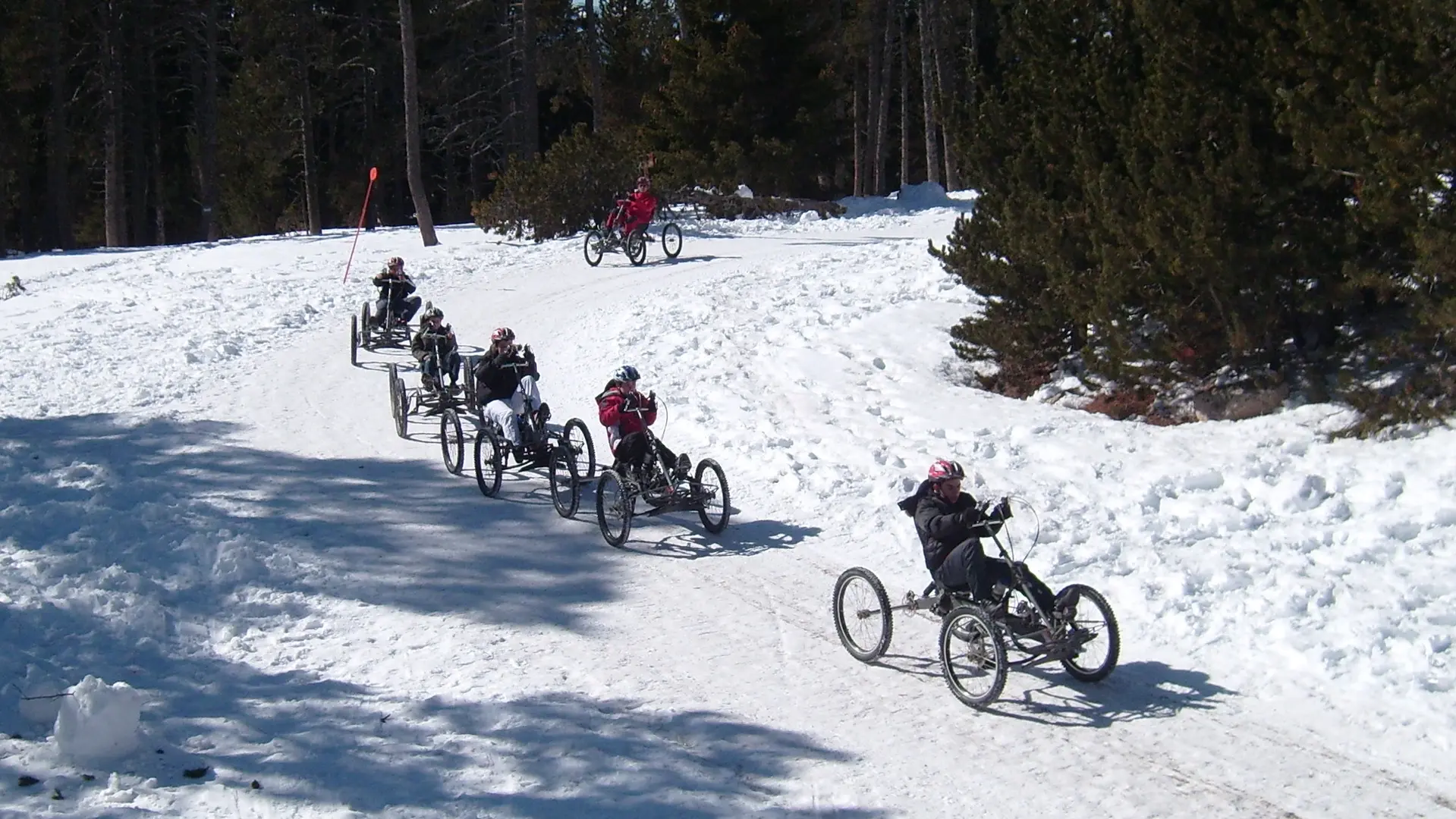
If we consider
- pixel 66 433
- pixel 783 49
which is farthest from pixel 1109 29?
pixel 783 49

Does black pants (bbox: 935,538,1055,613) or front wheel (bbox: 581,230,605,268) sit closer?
black pants (bbox: 935,538,1055,613)

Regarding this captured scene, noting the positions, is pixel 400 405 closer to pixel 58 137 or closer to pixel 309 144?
pixel 309 144

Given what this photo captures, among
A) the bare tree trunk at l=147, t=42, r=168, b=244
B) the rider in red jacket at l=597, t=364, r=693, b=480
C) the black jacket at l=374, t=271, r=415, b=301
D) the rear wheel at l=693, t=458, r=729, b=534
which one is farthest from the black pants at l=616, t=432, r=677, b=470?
the bare tree trunk at l=147, t=42, r=168, b=244

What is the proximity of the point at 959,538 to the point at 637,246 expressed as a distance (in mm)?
18985

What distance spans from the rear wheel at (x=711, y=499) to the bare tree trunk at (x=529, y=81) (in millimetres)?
26183

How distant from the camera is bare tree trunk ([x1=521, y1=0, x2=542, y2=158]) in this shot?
117 feet

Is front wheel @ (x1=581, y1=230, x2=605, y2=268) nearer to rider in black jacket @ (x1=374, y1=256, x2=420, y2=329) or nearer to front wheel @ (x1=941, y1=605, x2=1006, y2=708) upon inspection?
rider in black jacket @ (x1=374, y1=256, x2=420, y2=329)

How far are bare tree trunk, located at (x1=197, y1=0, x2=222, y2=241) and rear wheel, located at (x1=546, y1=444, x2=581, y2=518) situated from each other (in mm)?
30038

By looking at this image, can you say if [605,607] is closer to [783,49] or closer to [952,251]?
[952,251]

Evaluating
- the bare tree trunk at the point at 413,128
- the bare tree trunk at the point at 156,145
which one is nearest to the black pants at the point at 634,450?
the bare tree trunk at the point at 413,128

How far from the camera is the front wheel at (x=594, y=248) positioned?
25.8 m

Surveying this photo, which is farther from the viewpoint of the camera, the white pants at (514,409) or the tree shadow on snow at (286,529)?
the white pants at (514,409)

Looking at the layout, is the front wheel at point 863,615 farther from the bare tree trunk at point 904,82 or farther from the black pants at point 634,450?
the bare tree trunk at point 904,82

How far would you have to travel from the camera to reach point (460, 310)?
2175 cm
